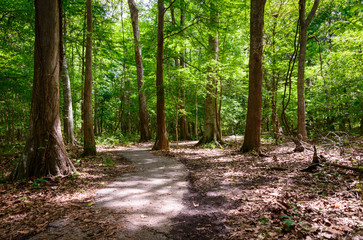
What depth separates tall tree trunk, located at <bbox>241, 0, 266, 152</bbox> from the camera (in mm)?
7988

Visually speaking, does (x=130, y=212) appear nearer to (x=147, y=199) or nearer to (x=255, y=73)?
(x=147, y=199)

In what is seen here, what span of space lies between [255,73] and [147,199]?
21.7 ft

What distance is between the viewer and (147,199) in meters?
4.16

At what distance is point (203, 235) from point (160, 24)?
10.5 m

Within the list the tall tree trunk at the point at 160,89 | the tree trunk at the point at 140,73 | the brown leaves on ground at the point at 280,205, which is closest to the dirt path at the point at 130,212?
the brown leaves on ground at the point at 280,205

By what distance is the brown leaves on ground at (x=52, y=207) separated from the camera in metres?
2.96

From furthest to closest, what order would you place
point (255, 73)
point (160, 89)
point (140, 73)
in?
1. point (140, 73)
2. point (160, 89)
3. point (255, 73)

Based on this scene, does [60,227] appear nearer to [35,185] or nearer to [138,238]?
[138,238]

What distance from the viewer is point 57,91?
5.46 meters

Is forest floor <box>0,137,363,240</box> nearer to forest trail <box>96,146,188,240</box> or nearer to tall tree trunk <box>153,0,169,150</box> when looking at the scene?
forest trail <box>96,146,188,240</box>

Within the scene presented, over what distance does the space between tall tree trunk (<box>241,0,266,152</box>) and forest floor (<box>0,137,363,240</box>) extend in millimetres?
2840

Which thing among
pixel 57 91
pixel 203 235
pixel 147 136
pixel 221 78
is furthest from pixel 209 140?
pixel 203 235

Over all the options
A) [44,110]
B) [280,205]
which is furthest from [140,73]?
[280,205]

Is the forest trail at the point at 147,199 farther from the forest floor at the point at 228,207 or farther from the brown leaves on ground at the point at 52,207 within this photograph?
the brown leaves on ground at the point at 52,207
